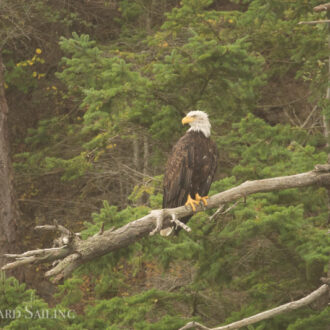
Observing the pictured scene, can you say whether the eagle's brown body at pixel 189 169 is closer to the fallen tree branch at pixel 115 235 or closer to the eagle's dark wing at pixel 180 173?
the eagle's dark wing at pixel 180 173

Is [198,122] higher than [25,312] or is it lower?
higher

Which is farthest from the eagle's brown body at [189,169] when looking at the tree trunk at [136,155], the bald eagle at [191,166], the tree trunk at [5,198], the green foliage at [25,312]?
the tree trunk at [136,155]

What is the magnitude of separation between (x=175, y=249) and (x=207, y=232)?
108 centimetres

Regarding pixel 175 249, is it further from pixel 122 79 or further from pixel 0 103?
pixel 0 103

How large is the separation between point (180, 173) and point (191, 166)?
0.15 metres

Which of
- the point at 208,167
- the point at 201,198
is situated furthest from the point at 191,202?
the point at 208,167

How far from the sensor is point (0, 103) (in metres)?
9.88

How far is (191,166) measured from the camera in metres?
6.73

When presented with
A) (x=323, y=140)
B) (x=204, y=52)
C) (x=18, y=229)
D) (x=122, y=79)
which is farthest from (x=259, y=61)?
(x=18, y=229)

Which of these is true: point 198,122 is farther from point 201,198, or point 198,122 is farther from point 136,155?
point 136,155

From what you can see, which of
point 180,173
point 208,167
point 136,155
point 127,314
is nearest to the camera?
point 180,173

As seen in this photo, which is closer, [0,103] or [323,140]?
[323,140]

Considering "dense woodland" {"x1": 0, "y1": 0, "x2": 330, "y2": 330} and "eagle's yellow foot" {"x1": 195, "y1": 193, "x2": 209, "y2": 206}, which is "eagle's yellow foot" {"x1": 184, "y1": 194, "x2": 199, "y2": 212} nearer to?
"eagle's yellow foot" {"x1": 195, "y1": 193, "x2": 209, "y2": 206}

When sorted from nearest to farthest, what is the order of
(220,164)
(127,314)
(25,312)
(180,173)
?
(25,312) → (180,173) → (127,314) → (220,164)
